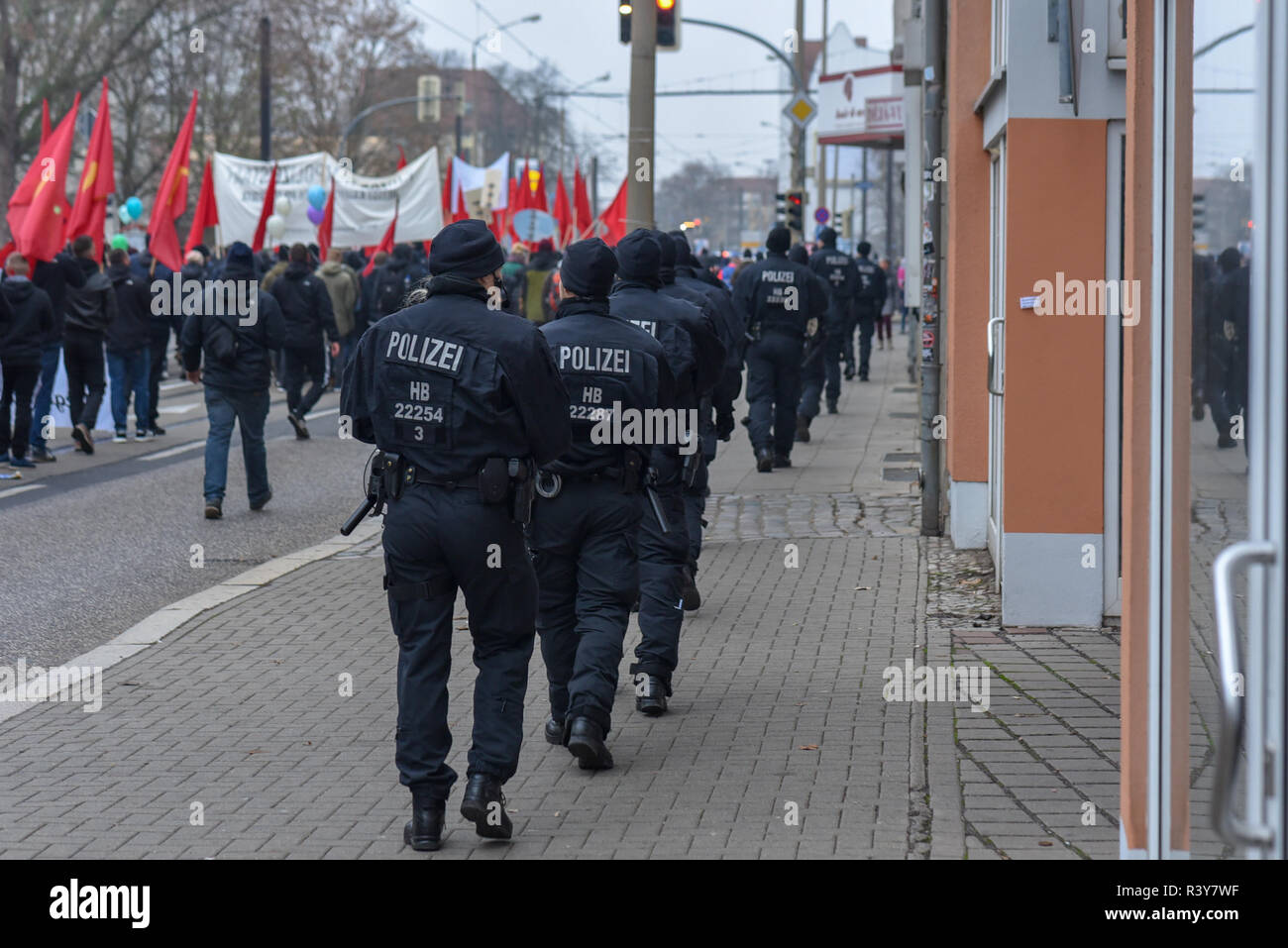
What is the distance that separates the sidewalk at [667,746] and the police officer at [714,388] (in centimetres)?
39

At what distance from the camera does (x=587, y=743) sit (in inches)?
232

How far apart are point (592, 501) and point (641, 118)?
21.4ft

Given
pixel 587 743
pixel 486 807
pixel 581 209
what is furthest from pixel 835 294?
pixel 486 807

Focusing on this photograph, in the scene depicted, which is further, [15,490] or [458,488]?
[15,490]

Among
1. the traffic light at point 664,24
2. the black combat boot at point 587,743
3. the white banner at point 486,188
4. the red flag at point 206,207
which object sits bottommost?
the black combat boot at point 587,743

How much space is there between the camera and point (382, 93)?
57.8 m

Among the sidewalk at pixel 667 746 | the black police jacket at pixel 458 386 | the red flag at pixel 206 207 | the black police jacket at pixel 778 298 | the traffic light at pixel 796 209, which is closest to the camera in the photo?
the black police jacket at pixel 458 386

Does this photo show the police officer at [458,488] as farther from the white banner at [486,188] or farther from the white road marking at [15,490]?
the white banner at [486,188]

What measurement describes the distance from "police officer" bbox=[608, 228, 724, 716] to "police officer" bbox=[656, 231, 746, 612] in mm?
587

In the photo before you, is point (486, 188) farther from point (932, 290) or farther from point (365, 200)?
point (932, 290)

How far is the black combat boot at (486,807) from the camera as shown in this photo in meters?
5.12

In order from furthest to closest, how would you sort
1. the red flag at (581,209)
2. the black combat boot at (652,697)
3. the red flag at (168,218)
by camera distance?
the red flag at (581,209) → the red flag at (168,218) → the black combat boot at (652,697)

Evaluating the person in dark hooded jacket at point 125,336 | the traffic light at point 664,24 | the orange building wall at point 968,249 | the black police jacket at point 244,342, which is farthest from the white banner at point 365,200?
the orange building wall at point 968,249

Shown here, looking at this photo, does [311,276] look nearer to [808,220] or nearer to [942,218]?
[942,218]
